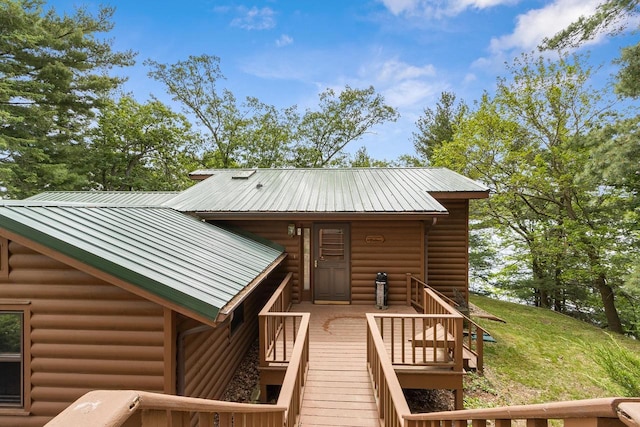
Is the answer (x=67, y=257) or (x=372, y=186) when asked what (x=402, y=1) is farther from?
(x=67, y=257)

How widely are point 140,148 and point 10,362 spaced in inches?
791

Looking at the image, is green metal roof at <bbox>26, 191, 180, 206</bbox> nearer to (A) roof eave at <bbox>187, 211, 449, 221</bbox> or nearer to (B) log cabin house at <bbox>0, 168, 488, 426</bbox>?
(B) log cabin house at <bbox>0, 168, 488, 426</bbox>

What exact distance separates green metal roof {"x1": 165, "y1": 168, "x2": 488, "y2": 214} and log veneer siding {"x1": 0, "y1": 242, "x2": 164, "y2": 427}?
14.2 feet

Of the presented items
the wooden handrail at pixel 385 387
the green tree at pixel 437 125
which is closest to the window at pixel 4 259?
the wooden handrail at pixel 385 387

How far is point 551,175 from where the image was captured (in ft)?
44.7

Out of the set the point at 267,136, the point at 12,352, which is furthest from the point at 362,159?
the point at 12,352

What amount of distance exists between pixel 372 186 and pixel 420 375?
614cm

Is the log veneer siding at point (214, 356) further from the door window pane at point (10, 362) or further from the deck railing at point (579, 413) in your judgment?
the deck railing at point (579, 413)

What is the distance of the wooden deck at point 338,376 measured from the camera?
3.95m

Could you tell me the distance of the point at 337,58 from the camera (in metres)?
21.9

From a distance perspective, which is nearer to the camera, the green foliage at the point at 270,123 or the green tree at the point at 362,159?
the green foliage at the point at 270,123

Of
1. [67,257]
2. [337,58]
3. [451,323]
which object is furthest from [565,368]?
[337,58]

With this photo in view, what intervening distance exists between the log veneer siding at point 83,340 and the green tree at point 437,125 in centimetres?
2162

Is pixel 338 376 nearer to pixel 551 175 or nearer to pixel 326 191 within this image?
pixel 326 191
